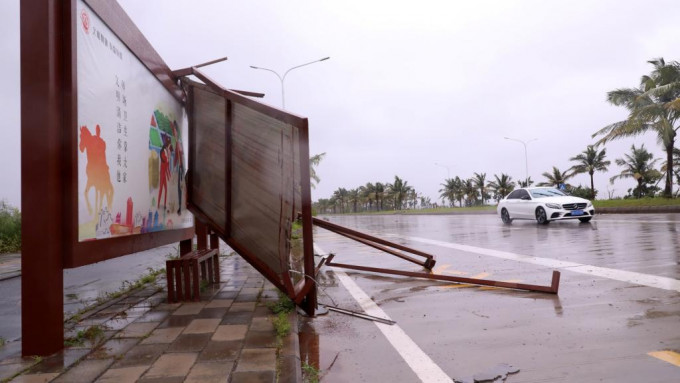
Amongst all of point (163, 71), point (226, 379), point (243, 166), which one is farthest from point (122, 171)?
point (226, 379)

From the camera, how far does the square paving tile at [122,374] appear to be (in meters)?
2.87

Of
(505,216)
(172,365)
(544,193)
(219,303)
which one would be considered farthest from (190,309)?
(505,216)

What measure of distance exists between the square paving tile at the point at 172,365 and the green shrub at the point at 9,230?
1410 centimetres

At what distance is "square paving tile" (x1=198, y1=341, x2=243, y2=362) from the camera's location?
10.6 feet

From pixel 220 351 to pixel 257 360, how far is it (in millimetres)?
373

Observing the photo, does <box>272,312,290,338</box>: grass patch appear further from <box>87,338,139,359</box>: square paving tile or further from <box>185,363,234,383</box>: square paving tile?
<box>87,338,139,359</box>: square paving tile

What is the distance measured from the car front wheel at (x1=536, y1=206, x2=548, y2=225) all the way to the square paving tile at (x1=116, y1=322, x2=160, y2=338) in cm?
1575

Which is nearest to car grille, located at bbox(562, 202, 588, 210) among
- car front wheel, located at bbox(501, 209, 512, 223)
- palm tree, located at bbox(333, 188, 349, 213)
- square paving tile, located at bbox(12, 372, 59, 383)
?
car front wheel, located at bbox(501, 209, 512, 223)

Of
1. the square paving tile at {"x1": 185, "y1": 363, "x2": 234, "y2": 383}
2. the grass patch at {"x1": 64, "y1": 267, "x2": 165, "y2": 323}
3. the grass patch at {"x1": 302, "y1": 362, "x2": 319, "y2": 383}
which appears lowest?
the grass patch at {"x1": 302, "y1": 362, "x2": 319, "y2": 383}

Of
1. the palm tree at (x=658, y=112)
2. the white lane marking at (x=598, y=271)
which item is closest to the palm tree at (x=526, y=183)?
the palm tree at (x=658, y=112)

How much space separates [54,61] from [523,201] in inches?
703

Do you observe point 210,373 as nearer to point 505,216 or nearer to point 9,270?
point 9,270

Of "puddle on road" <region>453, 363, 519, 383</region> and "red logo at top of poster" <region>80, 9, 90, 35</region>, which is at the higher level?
"red logo at top of poster" <region>80, 9, 90, 35</region>

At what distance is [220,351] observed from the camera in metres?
3.37
